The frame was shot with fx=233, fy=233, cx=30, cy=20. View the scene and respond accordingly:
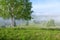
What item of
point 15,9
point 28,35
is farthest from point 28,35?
point 15,9

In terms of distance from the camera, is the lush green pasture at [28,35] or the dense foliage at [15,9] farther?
the dense foliage at [15,9]

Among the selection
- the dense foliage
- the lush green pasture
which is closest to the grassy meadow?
the lush green pasture

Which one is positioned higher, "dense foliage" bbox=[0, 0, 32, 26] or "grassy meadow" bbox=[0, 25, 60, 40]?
"dense foliage" bbox=[0, 0, 32, 26]

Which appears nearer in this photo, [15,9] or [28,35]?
[28,35]

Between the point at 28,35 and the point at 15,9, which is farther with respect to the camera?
the point at 15,9

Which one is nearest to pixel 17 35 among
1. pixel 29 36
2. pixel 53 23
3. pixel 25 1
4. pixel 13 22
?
pixel 29 36

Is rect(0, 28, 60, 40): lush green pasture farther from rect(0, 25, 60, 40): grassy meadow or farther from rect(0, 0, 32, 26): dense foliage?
rect(0, 0, 32, 26): dense foliage

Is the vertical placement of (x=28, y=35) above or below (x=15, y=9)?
below

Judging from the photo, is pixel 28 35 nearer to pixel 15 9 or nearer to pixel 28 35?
pixel 28 35

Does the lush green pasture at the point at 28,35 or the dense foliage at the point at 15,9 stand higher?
the dense foliage at the point at 15,9

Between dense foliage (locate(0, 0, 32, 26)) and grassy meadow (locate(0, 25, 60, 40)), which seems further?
dense foliage (locate(0, 0, 32, 26))

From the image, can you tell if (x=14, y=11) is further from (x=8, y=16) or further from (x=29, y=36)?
→ (x=29, y=36)

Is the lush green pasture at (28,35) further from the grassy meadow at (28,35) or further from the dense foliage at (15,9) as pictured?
the dense foliage at (15,9)

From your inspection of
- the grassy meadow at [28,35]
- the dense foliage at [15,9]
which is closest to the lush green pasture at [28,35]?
the grassy meadow at [28,35]
